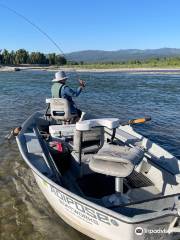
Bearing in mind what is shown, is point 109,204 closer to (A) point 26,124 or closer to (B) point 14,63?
(A) point 26,124

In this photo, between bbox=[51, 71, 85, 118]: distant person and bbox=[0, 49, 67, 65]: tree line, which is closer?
bbox=[51, 71, 85, 118]: distant person

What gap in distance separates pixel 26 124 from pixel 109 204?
3862 mm

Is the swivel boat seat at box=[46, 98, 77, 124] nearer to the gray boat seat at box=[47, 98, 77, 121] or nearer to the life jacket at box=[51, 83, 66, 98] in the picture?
the gray boat seat at box=[47, 98, 77, 121]

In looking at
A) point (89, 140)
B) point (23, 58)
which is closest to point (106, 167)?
point (89, 140)

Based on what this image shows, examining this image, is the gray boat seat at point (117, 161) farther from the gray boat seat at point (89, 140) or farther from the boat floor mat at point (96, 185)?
the boat floor mat at point (96, 185)

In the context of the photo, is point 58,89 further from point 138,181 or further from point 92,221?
point 92,221

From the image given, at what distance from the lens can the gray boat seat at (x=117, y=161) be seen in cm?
439

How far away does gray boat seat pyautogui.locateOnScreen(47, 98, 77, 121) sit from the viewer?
751 cm

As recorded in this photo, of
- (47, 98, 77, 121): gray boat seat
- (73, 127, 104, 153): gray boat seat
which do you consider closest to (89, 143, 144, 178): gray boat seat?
(73, 127, 104, 153): gray boat seat

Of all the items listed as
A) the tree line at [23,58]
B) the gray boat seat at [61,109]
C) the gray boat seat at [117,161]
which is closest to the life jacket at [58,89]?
the gray boat seat at [61,109]

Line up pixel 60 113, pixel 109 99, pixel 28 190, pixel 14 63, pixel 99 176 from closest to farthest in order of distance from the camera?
pixel 99 176, pixel 28 190, pixel 60 113, pixel 109 99, pixel 14 63

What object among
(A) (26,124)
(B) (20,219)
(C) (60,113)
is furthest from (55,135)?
(B) (20,219)

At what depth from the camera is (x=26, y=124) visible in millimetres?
8125

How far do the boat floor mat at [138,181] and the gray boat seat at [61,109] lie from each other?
2268mm
